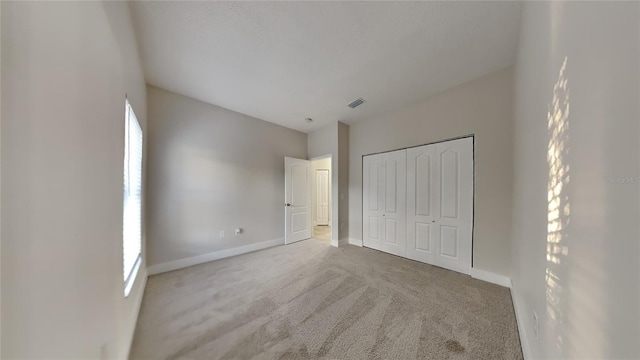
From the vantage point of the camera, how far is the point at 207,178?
318 cm

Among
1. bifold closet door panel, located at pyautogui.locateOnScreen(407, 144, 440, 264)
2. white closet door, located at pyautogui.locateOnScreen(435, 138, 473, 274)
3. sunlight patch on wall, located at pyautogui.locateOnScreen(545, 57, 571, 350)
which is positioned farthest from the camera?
bifold closet door panel, located at pyautogui.locateOnScreen(407, 144, 440, 264)

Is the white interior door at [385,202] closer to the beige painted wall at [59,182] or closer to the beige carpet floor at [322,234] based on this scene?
the beige carpet floor at [322,234]

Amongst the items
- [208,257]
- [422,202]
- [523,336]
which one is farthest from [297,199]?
[523,336]

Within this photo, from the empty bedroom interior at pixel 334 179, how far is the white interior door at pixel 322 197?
216 centimetres

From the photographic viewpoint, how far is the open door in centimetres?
420

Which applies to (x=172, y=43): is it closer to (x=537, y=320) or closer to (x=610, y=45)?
(x=610, y=45)

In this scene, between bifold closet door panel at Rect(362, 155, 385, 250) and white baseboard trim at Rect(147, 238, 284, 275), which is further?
bifold closet door panel at Rect(362, 155, 385, 250)

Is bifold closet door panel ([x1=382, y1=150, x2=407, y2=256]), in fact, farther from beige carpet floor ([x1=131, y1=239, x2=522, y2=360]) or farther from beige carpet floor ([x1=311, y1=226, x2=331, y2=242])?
beige carpet floor ([x1=311, y1=226, x2=331, y2=242])

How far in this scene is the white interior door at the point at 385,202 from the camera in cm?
333

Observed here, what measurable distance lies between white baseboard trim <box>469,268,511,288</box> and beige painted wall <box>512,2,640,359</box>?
153cm

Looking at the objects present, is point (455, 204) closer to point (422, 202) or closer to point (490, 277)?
point (422, 202)

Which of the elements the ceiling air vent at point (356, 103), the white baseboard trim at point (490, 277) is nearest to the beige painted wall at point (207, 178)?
the ceiling air vent at point (356, 103)

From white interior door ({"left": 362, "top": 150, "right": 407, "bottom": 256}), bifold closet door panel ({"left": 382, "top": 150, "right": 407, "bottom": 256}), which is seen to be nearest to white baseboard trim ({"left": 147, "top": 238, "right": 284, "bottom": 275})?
white interior door ({"left": 362, "top": 150, "right": 407, "bottom": 256})

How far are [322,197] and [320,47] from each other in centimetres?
516
